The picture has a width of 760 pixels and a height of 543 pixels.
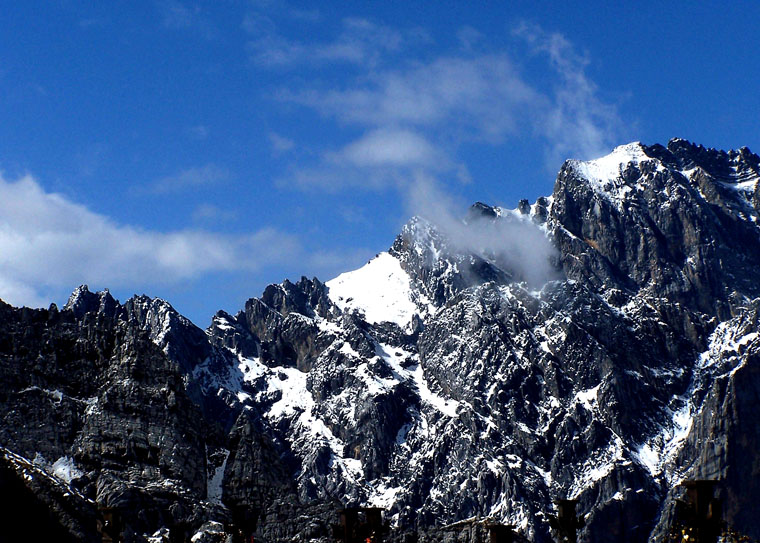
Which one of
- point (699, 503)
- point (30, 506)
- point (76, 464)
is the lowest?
point (699, 503)

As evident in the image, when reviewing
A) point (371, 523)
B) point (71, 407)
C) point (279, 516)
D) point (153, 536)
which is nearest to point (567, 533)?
point (371, 523)

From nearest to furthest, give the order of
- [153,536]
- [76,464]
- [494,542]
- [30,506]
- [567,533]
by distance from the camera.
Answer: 1. [567,533]
2. [494,542]
3. [30,506]
4. [153,536]
5. [76,464]

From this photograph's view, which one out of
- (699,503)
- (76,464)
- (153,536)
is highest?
(76,464)

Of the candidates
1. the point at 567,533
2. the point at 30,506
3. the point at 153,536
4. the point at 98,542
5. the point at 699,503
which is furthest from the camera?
the point at 153,536

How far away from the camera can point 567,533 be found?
199ft

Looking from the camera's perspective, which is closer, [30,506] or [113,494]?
[30,506]

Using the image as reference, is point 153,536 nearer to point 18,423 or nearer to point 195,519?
point 195,519

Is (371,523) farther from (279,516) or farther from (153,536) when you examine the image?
(279,516)

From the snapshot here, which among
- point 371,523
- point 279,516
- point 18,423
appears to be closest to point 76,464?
point 18,423

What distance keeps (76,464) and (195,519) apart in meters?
23.0

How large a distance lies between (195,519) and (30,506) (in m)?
74.7

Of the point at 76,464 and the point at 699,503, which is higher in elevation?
the point at 76,464

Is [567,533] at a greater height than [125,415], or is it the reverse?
[125,415]

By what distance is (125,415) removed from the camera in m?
198
